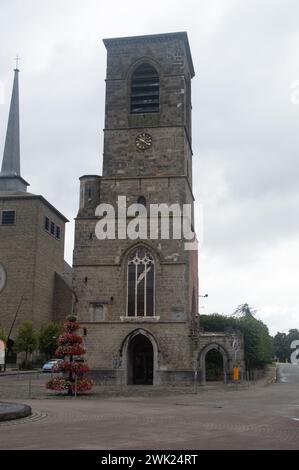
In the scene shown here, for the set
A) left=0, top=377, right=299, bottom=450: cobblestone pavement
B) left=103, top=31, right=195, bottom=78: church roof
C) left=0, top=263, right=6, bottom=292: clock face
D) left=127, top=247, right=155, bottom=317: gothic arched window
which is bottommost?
left=0, top=377, right=299, bottom=450: cobblestone pavement

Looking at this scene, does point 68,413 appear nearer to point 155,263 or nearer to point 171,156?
point 155,263

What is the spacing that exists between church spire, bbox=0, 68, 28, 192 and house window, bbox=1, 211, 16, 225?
18.9 feet

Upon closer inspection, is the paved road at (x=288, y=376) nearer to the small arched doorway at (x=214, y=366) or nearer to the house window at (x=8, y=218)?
the small arched doorway at (x=214, y=366)

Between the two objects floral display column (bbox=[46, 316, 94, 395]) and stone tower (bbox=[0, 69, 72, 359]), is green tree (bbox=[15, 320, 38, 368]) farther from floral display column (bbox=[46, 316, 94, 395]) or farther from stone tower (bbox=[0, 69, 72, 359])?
floral display column (bbox=[46, 316, 94, 395])

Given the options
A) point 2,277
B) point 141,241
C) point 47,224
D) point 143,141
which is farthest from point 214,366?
point 47,224

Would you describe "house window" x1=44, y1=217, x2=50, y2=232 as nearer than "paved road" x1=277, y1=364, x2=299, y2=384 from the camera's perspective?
No

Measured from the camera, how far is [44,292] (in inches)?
2308

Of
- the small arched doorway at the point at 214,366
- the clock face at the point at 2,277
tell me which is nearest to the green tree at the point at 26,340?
the clock face at the point at 2,277

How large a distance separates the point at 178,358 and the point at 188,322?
6.77 ft

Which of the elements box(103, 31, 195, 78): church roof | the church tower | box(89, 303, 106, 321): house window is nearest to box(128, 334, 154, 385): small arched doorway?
the church tower

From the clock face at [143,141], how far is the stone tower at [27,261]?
75.8 ft

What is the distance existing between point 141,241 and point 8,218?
88.1 ft

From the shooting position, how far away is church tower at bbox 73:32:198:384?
109 feet
